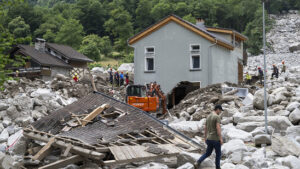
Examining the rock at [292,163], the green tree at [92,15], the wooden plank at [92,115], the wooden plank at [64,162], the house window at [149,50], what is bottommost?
the wooden plank at [64,162]

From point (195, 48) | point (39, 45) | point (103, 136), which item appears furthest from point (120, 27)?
point (103, 136)

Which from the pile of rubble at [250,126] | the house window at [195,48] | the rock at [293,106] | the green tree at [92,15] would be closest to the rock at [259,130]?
the pile of rubble at [250,126]

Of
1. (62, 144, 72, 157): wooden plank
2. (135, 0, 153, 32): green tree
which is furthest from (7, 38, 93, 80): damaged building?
(135, 0, 153, 32): green tree

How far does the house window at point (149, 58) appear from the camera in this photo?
32.9 m

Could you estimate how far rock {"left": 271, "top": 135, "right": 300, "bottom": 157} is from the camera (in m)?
12.1

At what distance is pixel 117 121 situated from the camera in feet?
49.9

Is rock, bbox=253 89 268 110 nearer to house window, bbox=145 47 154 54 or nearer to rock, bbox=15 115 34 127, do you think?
rock, bbox=15 115 34 127

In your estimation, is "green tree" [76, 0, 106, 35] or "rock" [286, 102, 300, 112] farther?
"green tree" [76, 0, 106, 35]

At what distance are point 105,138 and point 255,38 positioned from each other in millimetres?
84859

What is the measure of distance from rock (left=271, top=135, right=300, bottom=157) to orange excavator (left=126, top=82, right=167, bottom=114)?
11944mm

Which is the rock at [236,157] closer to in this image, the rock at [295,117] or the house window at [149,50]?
the rock at [295,117]

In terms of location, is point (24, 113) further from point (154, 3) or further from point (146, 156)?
point (154, 3)

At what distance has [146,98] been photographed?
950 inches

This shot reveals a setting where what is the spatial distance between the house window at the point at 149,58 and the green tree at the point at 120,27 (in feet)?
184
